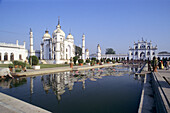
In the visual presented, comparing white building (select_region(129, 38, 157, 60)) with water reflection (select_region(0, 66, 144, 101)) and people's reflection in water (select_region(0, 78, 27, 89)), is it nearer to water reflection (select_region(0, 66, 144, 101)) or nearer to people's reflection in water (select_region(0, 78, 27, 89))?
water reflection (select_region(0, 66, 144, 101))

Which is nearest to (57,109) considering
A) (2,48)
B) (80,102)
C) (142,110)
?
(80,102)

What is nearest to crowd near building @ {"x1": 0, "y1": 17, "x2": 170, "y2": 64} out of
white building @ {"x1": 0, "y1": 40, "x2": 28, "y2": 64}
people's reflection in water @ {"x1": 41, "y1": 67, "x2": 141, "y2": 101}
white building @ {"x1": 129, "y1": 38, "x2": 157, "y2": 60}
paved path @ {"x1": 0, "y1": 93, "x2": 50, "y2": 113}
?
white building @ {"x1": 0, "y1": 40, "x2": 28, "y2": 64}

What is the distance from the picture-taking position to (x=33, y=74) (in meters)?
12.4

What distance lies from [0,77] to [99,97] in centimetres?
844

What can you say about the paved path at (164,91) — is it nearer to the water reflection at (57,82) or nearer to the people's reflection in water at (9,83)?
the water reflection at (57,82)

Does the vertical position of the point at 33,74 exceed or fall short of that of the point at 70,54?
it falls short

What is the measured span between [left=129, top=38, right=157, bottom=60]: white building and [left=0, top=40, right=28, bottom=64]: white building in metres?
49.7

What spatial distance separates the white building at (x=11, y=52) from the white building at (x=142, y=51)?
49.7 meters

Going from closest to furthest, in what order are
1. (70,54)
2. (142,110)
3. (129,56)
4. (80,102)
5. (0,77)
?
(142,110), (80,102), (0,77), (70,54), (129,56)

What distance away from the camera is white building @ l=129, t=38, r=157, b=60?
60.1 metres

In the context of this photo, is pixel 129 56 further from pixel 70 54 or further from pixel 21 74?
pixel 21 74

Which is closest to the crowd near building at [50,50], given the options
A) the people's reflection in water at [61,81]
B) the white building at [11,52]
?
the white building at [11,52]

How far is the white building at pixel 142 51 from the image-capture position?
60.1 metres

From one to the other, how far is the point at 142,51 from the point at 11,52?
56.7 m
